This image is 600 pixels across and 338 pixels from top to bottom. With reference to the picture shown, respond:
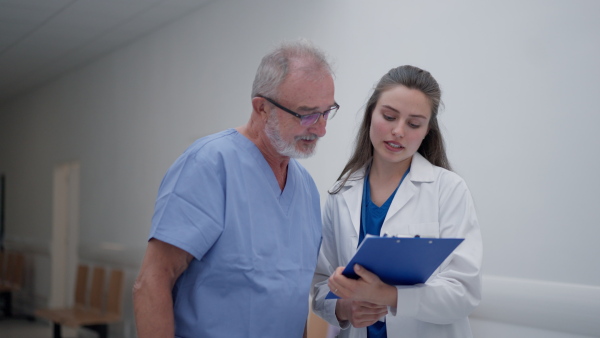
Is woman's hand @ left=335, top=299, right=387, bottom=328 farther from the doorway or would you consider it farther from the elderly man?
the doorway

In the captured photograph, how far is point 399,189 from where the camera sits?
6.70ft

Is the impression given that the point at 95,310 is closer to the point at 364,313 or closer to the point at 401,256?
the point at 364,313

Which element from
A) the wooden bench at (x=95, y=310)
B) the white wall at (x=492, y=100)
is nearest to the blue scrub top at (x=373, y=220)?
the white wall at (x=492, y=100)

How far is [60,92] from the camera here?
905 centimetres

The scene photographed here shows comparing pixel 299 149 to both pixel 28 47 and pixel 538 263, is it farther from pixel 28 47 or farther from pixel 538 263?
pixel 28 47

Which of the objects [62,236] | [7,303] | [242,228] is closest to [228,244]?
[242,228]

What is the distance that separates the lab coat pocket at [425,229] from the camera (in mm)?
1933

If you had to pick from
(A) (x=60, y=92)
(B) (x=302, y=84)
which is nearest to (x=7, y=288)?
(A) (x=60, y=92)

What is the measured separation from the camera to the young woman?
1791mm

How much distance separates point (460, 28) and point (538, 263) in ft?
4.12

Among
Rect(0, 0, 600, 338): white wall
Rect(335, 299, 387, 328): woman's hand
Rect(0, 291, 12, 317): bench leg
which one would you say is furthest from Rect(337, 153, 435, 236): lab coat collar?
Rect(0, 291, 12, 317): bench leg

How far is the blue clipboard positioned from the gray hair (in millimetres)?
511

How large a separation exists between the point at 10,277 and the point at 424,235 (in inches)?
373

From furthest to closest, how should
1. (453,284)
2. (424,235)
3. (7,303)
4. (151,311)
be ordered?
(7,303), (424,235), (453,284), (151,311)
